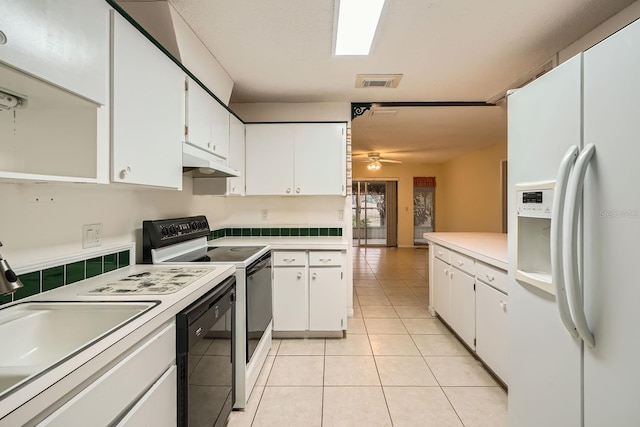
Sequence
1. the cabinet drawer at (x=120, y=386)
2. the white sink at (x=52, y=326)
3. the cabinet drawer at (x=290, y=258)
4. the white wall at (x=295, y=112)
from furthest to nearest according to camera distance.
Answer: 1. the white wall at (x=295, y=112)
2. the cabinet drawer at (x=290, y=258)
3. the white sink at (x=52, y=326)
4. the cabinet drawer at (x=120, y=386)

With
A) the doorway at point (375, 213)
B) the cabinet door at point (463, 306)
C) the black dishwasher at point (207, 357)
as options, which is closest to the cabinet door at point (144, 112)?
the black dishwasher at point (207, 357)

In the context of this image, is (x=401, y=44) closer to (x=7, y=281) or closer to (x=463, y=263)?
(x=463, y=263)

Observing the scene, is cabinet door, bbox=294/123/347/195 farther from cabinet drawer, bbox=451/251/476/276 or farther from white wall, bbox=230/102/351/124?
cabinet drawer, bbox=451/251/476/276

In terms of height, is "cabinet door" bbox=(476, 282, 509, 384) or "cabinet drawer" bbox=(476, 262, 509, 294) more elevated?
"cabinet drawer" bbox=(476, 262, 509, 294)

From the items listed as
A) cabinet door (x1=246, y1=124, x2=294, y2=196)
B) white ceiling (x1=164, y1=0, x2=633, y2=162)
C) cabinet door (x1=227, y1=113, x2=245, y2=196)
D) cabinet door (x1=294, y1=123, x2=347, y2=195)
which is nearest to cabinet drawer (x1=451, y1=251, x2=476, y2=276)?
cabinet door (x1=294, y1=123, x2=347, y2=195)

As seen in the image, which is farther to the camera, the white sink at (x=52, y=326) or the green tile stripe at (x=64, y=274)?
the green tile stripe at (x=64, y=274)

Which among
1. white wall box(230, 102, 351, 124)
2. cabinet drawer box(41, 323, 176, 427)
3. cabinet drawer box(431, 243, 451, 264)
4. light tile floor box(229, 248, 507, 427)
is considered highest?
white wall box(230, 102, 351, 124)

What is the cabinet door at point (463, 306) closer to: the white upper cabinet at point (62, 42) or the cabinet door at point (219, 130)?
the cabinet door at point (219, 130)

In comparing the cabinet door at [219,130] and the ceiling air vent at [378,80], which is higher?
the ceiling air vent at [378,80]

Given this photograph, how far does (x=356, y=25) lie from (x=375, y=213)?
24.0 feet

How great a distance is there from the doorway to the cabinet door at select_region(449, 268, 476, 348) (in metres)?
5.99

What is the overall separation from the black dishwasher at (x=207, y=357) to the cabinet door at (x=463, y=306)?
1.82 m

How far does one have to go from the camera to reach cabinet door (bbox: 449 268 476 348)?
2367 millimetres

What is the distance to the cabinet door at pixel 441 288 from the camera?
2887 millimetres
